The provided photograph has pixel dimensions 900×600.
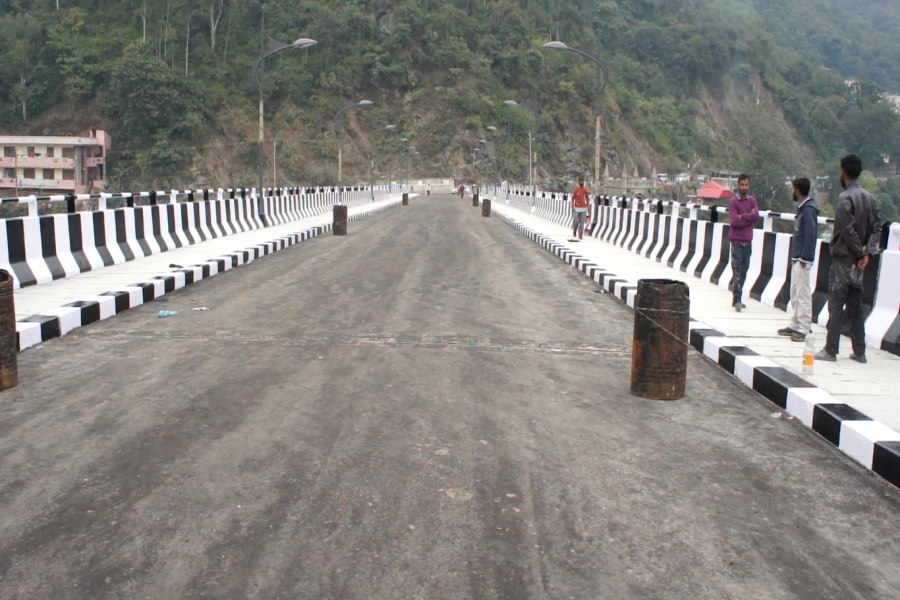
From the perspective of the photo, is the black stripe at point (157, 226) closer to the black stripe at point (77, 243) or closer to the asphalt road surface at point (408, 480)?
the black stripe at point (77, 243)

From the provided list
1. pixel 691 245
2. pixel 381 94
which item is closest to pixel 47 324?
pixel 691 245

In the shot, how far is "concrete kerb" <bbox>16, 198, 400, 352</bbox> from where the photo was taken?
8.34 m

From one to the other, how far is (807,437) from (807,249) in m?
3.28

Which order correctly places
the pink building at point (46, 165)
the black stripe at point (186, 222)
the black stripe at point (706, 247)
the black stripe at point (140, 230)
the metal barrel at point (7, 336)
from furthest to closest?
the pink building at point (46, 165) < the black stripe at point (186, 222) < the black stripe at point (140, 230) < the black stripe at point (706, 247) < the metal barrel at point (7, 336)

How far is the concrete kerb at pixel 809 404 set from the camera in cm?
511

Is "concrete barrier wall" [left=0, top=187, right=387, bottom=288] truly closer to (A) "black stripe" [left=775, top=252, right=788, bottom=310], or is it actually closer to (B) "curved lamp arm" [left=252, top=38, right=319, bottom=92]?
(B) "curved lamp arm" [left=252, top=38, right=319, bottom=92]

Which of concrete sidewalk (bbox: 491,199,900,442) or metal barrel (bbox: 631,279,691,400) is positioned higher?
metal barrel (bbox: 631,279,691,400)

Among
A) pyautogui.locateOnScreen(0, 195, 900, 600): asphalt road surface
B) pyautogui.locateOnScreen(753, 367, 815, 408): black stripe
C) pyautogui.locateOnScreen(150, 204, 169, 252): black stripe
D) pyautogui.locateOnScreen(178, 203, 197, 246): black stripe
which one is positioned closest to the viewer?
pyautogui.locateOnScreen(0, 195, 900, 600): asphalt road surface

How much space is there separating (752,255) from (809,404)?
6.00 m

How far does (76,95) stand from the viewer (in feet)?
344

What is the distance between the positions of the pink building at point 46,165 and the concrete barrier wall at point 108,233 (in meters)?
67.3

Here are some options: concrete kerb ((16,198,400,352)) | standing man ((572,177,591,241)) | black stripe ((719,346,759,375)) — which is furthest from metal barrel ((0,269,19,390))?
standing man ((572,177,591,241))

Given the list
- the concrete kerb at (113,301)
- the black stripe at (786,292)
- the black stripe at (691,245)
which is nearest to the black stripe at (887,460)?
the black stripe at (786,292)

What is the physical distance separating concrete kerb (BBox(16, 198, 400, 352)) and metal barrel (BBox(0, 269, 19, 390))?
4.91 feet
